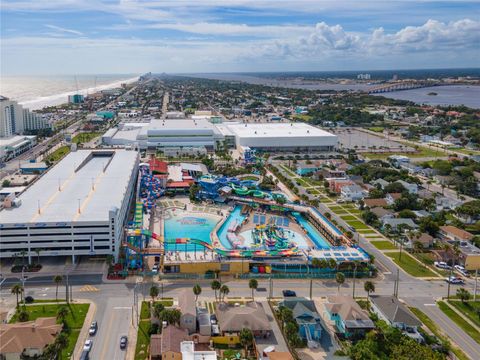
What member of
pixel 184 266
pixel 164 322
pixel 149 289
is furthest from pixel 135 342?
pixel 184 266

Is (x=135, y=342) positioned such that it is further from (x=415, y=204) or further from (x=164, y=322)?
(x=415, y=204)

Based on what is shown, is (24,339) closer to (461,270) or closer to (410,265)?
(410,265)

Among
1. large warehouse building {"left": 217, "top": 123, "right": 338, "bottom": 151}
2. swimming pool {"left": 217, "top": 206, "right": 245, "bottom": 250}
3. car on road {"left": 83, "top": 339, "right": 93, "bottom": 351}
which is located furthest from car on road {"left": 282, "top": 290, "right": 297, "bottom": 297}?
large warehouse building {"left": 217, "top": 123, "right": 338, "bottom": 151}

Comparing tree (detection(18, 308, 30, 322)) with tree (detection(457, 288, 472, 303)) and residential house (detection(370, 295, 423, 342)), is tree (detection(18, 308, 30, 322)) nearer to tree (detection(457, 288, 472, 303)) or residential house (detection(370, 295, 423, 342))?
residential house (detection(370, 295, 423, 342))

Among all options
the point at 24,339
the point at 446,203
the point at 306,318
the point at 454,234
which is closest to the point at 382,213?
the point at 454,234

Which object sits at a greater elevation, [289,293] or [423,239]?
[423,239]

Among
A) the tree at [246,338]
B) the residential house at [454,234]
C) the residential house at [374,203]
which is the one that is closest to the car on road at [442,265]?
the residential house at [454,234]
